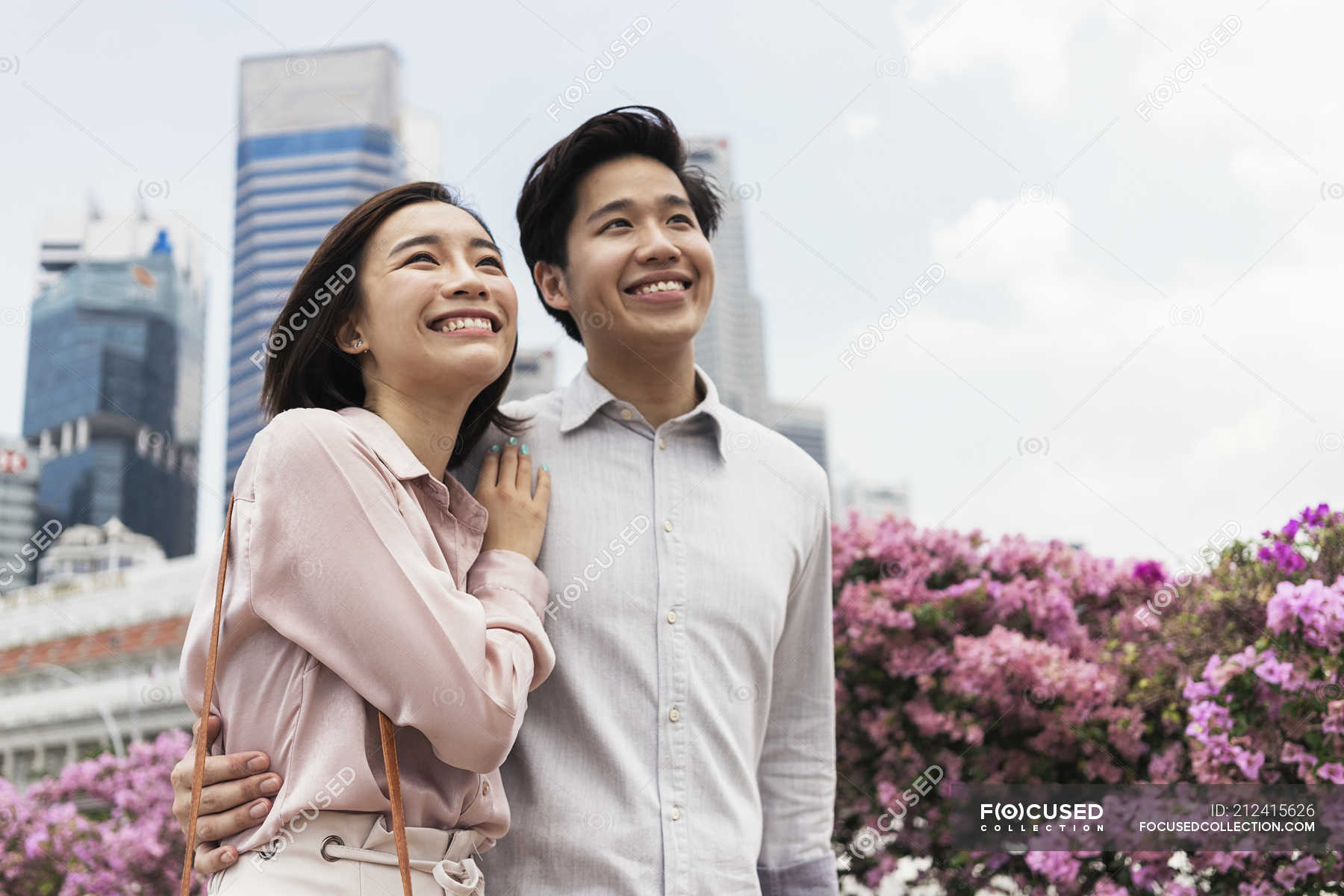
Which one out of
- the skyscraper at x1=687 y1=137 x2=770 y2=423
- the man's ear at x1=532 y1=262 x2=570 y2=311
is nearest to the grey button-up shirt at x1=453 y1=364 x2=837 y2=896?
the man's ear at x1=532 y1=262 x2=570 y2=311

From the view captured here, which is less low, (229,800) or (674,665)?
(674,665)

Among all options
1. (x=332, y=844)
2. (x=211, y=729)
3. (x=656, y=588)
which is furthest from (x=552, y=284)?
(x=332, y=844)

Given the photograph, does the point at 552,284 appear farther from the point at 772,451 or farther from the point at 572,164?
the point at 772,451

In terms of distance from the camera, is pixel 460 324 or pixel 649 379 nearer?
pixel 460 324

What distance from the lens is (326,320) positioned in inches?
70.4

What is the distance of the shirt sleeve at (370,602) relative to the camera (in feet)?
4.72

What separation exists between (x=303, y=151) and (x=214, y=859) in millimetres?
64684

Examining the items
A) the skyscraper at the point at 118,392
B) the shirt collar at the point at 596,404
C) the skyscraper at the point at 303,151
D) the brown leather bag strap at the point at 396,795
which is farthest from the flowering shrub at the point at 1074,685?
the skyscraper at the point at 303,151

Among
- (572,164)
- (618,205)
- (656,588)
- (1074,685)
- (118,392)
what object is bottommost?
(656,588)

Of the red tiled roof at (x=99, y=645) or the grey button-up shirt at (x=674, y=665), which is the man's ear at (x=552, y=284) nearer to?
the grey button-up shirt at (x=674, y=665)

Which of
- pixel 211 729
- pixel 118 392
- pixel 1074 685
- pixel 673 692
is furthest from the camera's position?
pixel 118 392

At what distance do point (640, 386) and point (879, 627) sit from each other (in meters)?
1.83

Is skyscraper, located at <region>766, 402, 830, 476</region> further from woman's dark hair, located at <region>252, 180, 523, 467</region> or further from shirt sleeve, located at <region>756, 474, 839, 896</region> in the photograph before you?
woman's dark hair, located at <region>252, 180, 523, 467</region>

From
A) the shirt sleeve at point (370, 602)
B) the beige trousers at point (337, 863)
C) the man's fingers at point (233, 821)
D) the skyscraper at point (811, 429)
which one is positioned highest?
the skyscraper at point (811, 429)
